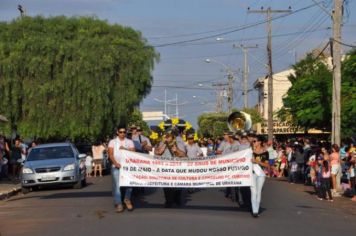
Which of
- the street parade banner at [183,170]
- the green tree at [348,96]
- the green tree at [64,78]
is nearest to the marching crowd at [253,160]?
the street parade banner at [183,170]

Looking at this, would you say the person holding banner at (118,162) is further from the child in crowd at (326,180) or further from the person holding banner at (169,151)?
the child in crowd at (326,180)

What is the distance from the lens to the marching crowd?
15.8m

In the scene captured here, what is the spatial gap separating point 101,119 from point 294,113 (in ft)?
35.7

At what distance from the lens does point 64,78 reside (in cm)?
4075

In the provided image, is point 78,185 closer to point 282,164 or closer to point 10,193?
point 10,193

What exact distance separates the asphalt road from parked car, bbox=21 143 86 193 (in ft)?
6.43

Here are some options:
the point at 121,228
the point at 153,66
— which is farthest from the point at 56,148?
the point at 153,66

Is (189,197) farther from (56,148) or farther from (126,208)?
(56,148)

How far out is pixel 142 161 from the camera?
15.9m

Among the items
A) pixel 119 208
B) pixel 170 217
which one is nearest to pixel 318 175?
pixel 119 208

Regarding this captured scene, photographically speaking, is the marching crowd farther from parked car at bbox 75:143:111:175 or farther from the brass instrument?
the brass instrument

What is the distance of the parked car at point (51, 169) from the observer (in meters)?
23.4

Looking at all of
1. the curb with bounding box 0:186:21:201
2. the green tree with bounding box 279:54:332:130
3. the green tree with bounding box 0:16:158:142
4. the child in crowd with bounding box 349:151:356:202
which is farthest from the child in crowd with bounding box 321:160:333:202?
the green tree with bounding box 0:16:158:142

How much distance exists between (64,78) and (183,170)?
2581cm
